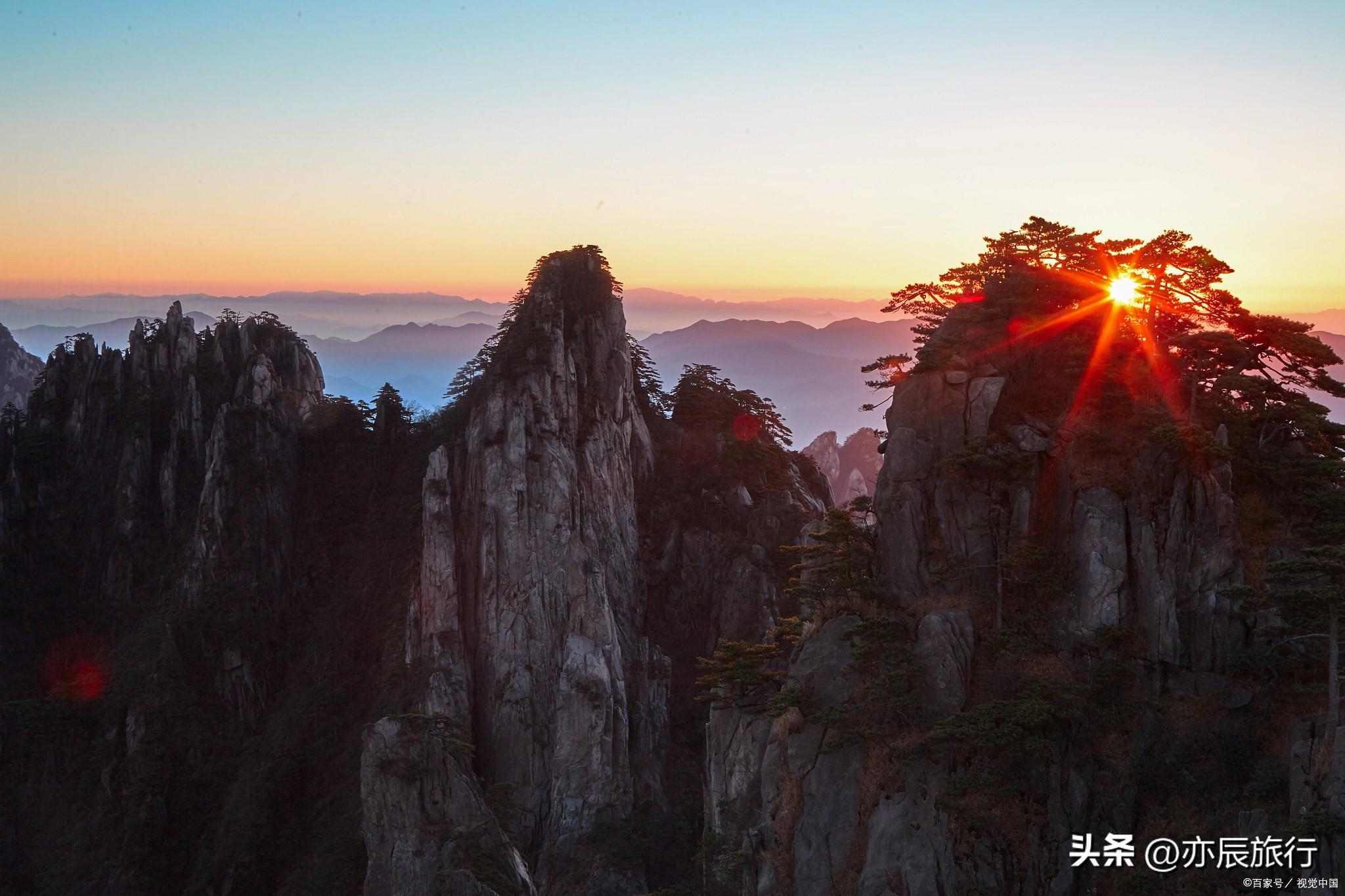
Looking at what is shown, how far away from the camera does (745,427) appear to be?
69.7m

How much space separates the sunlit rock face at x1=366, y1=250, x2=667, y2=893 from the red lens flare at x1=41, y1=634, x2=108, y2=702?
22.1 metres

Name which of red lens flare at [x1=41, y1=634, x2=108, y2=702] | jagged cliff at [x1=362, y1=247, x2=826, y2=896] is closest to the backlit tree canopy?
jagged cliff at [x1=362, y1=247, x2=826, y2=896]

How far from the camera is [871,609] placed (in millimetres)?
33062

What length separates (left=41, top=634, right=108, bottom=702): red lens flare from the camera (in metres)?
64.4

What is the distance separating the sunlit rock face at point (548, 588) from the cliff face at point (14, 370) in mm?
107547

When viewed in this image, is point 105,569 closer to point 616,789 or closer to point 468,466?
point 468,466

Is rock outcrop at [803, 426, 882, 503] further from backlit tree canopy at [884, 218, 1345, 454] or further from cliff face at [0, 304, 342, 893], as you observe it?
backlit tree canopy at [884, 218, 1345, 454]

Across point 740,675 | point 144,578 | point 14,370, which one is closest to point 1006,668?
point 740,675

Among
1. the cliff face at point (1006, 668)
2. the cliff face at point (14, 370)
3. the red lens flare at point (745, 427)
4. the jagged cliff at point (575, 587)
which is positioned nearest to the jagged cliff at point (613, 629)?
the cliff face at point (1006, 668)

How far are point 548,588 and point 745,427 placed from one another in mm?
18699

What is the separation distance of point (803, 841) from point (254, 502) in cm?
4914

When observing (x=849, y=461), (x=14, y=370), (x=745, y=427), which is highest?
(x=14, y=370)

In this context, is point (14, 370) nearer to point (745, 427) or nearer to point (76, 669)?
point (76, 669)

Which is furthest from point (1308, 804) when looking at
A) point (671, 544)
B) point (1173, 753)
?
point (671, 544)
